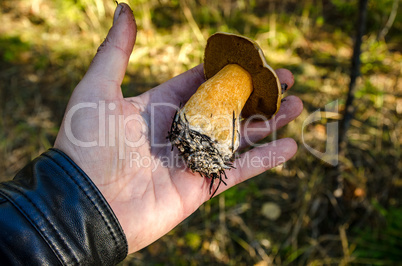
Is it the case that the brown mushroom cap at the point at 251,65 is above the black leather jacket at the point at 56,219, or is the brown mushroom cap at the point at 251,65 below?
above

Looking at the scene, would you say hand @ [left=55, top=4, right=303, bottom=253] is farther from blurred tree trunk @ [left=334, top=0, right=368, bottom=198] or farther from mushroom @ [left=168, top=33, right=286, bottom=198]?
blurred tree trunk @ [left=334, top=0, right=368, bottom=198]

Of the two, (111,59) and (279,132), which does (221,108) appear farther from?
(279,132)

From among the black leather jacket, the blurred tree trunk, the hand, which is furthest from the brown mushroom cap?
the black leather jacket

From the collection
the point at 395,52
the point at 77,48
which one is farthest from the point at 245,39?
the point at 77,48

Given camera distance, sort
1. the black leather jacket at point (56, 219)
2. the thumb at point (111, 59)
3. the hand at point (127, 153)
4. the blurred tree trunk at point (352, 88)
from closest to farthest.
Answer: the black leather jacket at point (56, 219) → the hand at point (127, 153) → the thumb at point (111, 59) → the blurred tree trunk at point (352, 88)

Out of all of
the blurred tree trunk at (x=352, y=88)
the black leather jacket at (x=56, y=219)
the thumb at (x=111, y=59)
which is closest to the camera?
the black leather jacket at (x=56, y=219)

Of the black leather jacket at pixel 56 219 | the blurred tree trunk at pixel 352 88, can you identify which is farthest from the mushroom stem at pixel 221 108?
the blurred tree trunk at pixel 352 88

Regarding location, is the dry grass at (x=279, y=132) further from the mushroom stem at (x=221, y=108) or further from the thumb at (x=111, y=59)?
the thumb at (x=111, y=59)

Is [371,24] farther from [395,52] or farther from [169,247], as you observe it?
[169,247]
